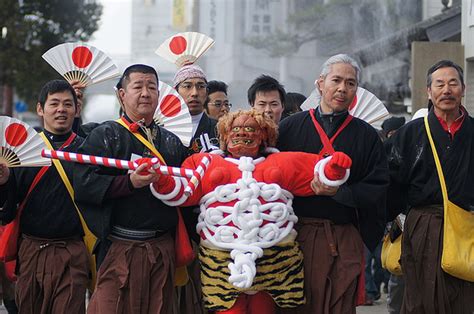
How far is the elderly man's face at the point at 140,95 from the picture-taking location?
514cm

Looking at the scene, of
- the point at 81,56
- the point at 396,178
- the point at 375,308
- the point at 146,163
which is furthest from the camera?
the point at 375,308

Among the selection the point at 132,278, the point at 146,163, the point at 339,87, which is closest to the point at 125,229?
the point at 132,278

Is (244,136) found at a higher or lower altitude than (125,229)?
higher

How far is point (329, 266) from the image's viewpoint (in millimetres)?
5137

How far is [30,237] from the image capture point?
5.97m

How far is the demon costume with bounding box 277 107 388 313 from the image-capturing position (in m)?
5.12

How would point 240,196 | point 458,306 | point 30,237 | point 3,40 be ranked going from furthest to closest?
point 3,40 → point 30,237 → point 458,306 → point 240,196

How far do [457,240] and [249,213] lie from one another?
1.45m

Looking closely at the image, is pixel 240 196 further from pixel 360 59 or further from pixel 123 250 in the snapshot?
pixel 360 59

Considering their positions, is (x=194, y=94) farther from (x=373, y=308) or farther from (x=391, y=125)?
(x=373, y=308)

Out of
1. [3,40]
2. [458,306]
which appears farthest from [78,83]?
[3,40]

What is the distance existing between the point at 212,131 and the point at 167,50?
0.99 metres

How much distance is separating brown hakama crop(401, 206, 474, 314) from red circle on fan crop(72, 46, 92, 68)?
271cm

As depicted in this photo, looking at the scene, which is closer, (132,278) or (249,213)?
(249,213)
